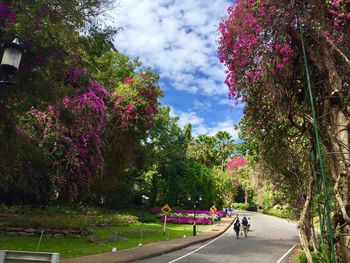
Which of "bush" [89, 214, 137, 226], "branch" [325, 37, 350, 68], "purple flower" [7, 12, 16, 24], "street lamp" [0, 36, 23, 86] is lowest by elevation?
"bush" [89, 214, 137, 226]

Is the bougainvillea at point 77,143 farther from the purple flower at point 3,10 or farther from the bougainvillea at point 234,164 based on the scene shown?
the bougainvillea at point 234,164

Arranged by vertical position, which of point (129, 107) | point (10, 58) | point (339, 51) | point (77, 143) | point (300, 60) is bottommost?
point (10, 58)

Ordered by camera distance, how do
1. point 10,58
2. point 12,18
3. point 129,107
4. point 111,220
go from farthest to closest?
point 111,220, point 129,107, point 12,18, point 10,58

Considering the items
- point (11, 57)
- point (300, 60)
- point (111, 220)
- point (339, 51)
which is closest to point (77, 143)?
point (111, 220)

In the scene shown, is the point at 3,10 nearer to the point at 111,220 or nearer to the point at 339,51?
the point at 339,51

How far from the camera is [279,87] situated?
8.93 meters

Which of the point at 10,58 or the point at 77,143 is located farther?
the point at 77,143

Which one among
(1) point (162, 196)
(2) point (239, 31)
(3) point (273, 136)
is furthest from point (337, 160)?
(1) point (162, 196)

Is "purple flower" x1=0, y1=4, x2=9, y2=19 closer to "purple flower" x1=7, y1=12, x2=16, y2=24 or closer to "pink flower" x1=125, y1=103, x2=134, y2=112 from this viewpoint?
"purple flower" x1=7, y1=12, x2=16, y2=24

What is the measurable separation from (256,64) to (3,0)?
22.1 ft

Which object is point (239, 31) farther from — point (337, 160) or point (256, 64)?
point (337, 160)

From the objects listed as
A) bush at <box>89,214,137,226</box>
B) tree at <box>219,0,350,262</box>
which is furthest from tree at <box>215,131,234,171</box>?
tree at <box>219,0,350,262</box>

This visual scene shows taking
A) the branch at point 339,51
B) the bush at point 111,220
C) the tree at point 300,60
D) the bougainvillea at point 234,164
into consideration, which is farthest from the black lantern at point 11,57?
the bougainvillea at point 234,164

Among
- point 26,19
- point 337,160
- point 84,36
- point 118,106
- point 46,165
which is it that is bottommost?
point 337,160
